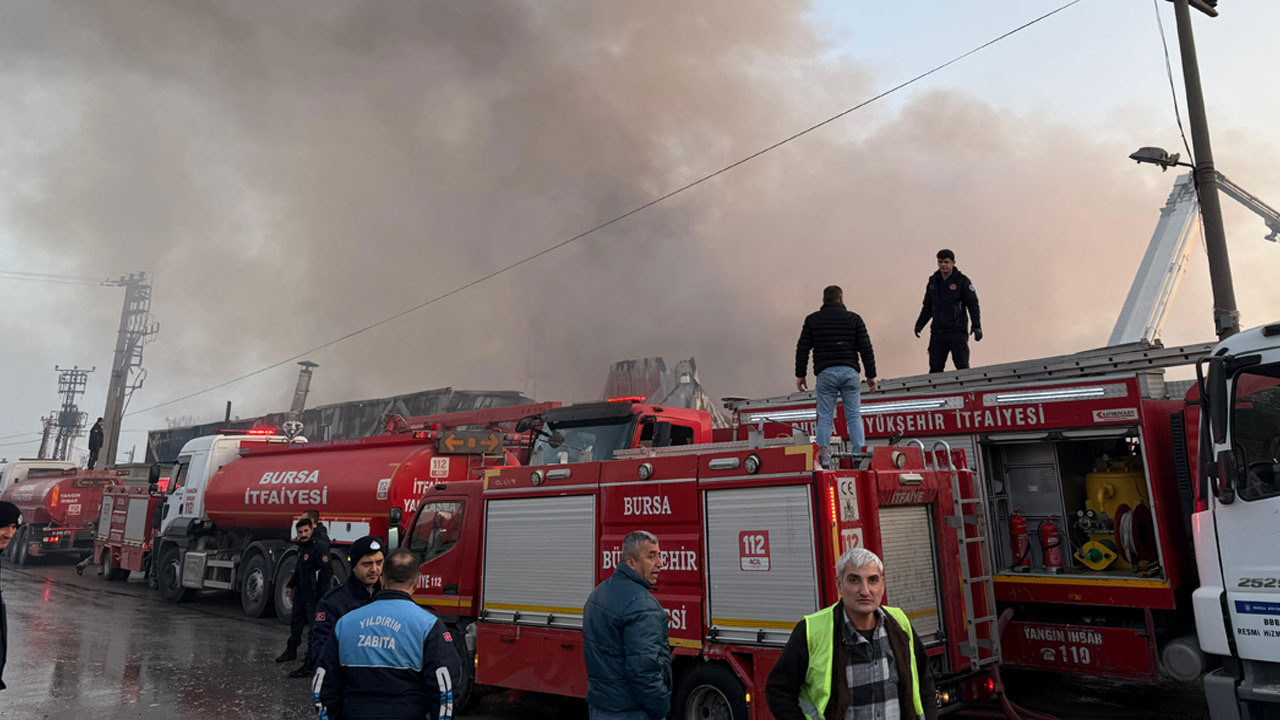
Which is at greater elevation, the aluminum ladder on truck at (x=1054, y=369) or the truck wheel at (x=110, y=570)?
the aluminum ladder on truck at (x=1054, y=369)

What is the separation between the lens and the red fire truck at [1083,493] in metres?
6.32

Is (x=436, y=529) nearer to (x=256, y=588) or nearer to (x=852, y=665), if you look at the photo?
(x=852, y=665)

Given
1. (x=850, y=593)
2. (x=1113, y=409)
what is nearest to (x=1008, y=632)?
(x=1113, y=409)

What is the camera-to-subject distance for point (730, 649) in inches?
219

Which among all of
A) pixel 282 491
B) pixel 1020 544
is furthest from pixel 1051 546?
pixel 282 491

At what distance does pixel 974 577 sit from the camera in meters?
6.12

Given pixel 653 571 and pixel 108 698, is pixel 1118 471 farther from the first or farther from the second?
pixel 108 698

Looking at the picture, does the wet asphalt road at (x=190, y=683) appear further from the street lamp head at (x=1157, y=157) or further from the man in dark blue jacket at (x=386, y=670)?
the street lamp head at (x=1157, y=157)

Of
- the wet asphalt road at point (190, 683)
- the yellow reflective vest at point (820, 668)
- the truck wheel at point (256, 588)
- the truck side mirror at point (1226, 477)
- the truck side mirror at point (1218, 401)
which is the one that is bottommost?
the wet asphalt road at point (190, 683)

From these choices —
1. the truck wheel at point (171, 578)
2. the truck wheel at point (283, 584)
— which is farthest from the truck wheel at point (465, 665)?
the truck wheel at point (171, 578)

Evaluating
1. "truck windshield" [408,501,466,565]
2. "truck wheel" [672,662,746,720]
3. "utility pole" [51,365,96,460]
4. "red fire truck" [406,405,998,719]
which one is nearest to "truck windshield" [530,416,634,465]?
"truck windshield" [408,501,466,565]

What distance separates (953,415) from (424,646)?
576 cm

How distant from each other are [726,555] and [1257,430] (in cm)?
353

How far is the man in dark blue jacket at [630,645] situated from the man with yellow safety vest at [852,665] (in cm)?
103
